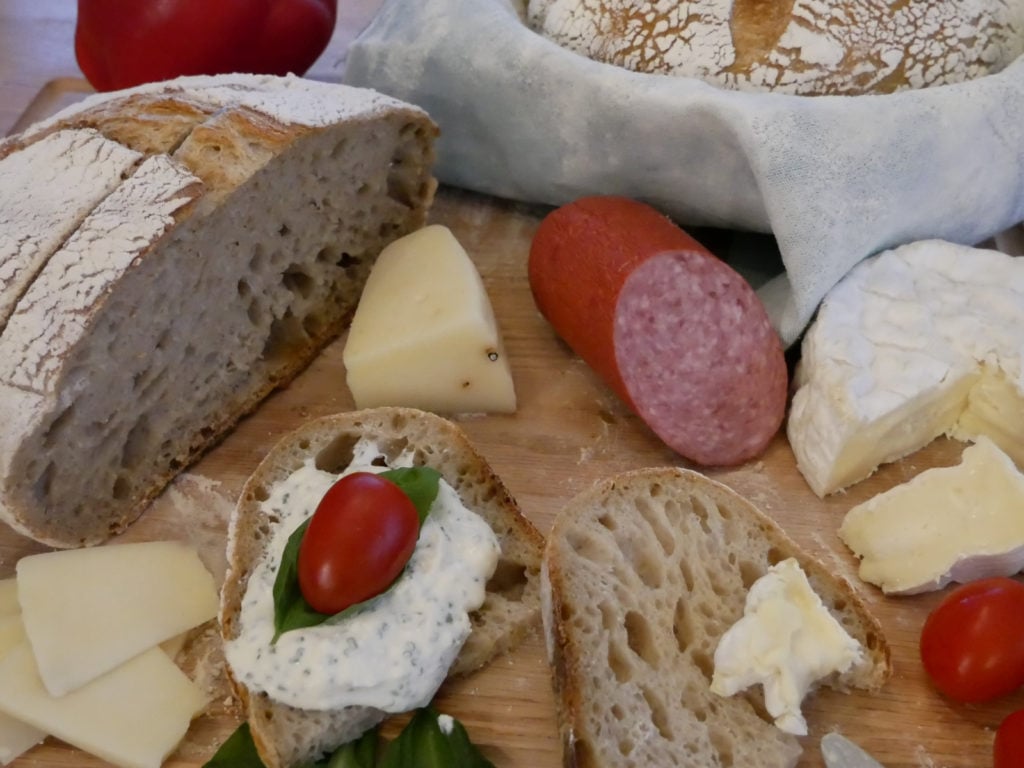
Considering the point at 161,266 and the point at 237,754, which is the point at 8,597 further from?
the point at 161,266

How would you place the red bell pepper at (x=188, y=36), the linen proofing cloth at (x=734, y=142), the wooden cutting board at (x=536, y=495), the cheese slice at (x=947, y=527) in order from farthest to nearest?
the red bell pepper at (x=188, y=36) → the linen proofing cloth at (x=734, y=142) → the cheese slice at (x=947, y=527) → the wooden cutting board at (x=536, y=495)

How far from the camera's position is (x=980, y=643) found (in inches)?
70.6

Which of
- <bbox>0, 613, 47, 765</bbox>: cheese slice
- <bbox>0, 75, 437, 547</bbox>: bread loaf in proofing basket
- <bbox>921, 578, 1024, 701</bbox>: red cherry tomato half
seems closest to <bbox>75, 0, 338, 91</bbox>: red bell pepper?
<bbox>0, 75, 437, 547</bbox>: bread loaf in proofing basket

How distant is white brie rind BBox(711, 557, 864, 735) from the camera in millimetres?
1730

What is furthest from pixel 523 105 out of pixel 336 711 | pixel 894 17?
pixel 336 711

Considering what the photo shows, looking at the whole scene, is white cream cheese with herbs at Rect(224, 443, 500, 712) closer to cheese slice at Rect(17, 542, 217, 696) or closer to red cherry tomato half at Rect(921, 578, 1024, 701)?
cheese slice at Rect(17, 542, 217, 696)

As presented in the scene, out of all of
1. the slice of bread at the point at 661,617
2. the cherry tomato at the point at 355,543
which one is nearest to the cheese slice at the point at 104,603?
the cherry tomato at the point at 355,543

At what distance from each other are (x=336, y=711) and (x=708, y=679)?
0.73m

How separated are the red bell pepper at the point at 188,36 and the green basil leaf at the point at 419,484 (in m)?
1.81

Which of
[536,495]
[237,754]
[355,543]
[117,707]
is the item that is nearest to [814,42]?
[536,495]

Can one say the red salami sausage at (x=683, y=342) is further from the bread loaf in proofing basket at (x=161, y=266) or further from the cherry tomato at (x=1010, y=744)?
the cherry tomato at (x=1010, y=744)

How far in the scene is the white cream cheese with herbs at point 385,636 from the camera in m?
1.73

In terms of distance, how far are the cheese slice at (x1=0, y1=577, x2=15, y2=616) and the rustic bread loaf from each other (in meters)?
2.03

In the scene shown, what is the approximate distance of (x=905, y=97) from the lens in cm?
235
